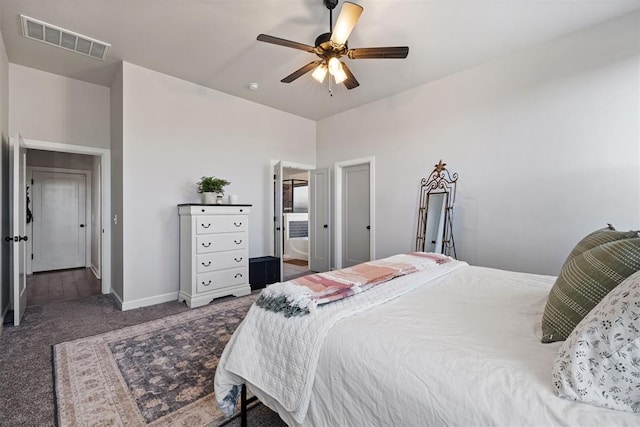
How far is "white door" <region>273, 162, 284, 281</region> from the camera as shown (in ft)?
14.6

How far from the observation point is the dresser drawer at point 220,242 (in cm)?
337

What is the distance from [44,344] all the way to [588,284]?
357 cm

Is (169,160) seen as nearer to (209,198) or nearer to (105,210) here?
(209,198)

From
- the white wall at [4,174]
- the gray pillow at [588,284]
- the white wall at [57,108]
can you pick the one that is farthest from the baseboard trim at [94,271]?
the gray pillow at [588,284]

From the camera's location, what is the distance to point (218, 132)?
4.02 metres

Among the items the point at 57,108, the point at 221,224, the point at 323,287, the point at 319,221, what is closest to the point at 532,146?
the point at 323,287

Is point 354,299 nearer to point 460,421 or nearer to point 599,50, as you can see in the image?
point 460,421

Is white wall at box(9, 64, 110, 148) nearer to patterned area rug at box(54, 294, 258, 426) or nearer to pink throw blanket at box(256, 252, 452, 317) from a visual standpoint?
patterned area rug at box(54, 294, 258, 426)

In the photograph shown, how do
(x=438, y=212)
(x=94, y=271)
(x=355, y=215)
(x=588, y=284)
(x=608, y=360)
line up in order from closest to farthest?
(x=608, y=360)
(x=588, y=284)
(x=438, y=212)
(x=355, y=215)
(x=94, y=271)

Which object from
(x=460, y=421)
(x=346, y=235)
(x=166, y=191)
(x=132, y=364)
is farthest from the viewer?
(x=346, y=235)

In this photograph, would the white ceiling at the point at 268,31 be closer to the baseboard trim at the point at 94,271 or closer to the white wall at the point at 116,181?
the white wall at the point at 116,181

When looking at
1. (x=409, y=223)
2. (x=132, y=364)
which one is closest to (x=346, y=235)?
(x=409, y=223)

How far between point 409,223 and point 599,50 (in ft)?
7.98

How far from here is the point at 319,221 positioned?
5.27 m
